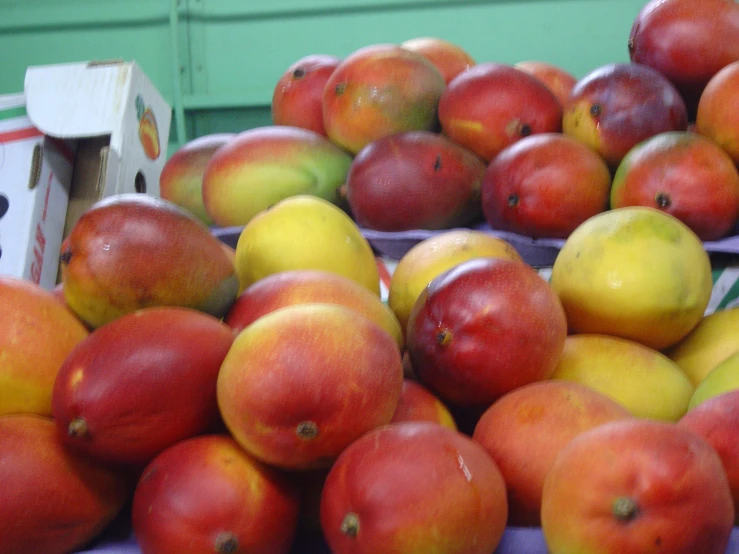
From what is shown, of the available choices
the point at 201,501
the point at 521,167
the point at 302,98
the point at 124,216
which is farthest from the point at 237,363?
the point at 302,98

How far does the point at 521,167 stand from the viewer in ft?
3.14

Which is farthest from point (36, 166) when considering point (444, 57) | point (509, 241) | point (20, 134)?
point (509, 241)

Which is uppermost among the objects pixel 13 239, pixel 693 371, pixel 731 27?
pixel 731 27

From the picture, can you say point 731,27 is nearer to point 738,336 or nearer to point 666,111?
point 666,111

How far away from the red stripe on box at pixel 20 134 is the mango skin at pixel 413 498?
1.28 meters

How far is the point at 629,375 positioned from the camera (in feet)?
1.99

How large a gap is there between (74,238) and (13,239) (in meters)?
0.92

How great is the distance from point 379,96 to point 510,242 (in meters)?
0.36

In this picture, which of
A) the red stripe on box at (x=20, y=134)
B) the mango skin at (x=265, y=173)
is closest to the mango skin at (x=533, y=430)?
the mango skin at (x=265, y=173)

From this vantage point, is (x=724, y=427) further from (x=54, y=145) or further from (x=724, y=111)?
(x=54, y=145)

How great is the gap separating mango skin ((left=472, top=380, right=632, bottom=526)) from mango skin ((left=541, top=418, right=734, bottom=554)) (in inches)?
2.5

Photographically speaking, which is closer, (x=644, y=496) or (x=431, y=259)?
(x=644, y=496)

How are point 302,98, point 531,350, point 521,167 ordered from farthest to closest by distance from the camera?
1. point 302,98
2. point 521,167
3. point 531,350

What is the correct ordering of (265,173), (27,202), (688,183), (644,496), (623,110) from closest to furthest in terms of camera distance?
(644,496) < (688,183) < (623,110) < (265,173) < (27,202)
